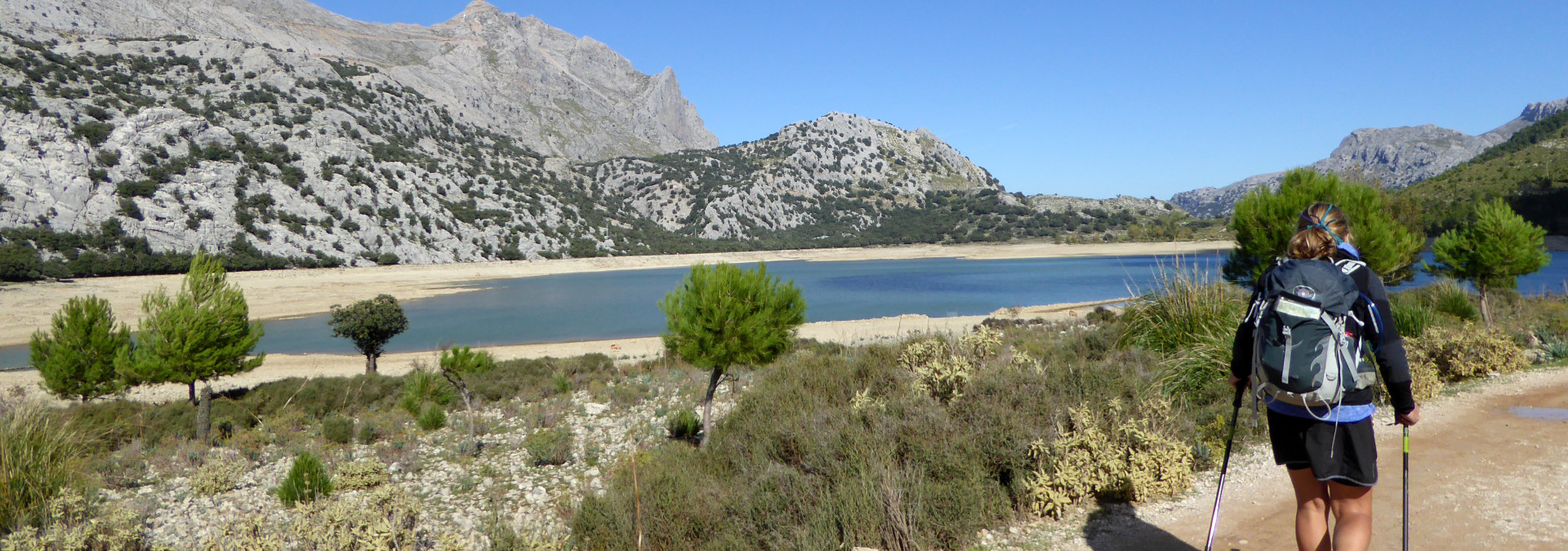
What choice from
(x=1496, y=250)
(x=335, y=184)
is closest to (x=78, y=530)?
(x=1496, y=250)

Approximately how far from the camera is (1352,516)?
2.77 m

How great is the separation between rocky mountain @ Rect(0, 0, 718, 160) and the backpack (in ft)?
327

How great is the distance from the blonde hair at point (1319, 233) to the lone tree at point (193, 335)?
51.6 feet

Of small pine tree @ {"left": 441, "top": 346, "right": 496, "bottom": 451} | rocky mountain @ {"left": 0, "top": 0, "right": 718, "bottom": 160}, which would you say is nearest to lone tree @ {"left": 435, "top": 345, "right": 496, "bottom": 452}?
small pine tree @ {"left": 441, "top": 346, "right": 496, "bottom": 451}

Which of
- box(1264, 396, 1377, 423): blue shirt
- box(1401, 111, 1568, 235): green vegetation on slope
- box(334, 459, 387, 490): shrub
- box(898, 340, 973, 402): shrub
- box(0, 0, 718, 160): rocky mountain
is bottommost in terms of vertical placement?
box(334, 459, 387, 490): shrub

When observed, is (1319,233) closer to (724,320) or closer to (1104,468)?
(1104,468)

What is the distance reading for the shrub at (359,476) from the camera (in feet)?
25.5

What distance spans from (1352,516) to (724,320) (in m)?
7.79

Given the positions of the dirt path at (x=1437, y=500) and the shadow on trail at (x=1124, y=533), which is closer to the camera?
the dirt path at (x=1437, y=500)

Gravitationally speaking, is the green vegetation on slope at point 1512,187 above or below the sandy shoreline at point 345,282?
above

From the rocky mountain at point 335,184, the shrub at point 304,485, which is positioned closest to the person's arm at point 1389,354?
the shrub at point 304,485

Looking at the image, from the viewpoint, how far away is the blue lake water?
96.2 feet

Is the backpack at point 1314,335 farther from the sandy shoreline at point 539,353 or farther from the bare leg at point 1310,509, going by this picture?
the sandy shoreline at point 539,353

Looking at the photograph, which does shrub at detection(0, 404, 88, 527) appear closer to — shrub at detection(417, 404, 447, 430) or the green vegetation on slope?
shrub at detection(417, 404, 447, 430)
